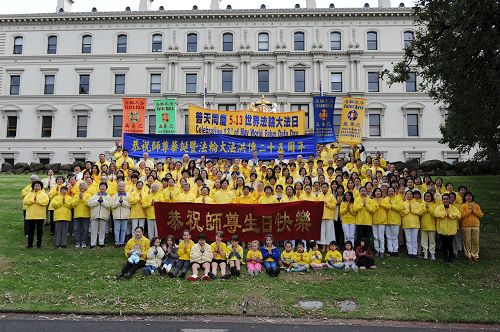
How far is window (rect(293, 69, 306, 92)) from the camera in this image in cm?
4122

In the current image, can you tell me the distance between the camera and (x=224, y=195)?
12438 millimetres

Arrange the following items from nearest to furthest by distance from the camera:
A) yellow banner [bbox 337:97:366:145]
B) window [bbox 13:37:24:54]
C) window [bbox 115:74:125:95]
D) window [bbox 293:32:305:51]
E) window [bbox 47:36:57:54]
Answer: yellow banner [bbox 337:97:366:145], window [bbox 293:32:305:51], window [bbox 115:74:125:95], window [bbox 47:36:57:54], window [bbox 13:37:24:54]

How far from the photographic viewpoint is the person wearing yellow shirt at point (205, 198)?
12039 millimetres

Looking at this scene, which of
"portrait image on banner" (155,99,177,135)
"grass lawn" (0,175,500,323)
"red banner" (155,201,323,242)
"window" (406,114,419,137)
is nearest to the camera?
"grass lawn" (0,175,500,323)

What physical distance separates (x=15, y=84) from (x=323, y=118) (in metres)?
35.9

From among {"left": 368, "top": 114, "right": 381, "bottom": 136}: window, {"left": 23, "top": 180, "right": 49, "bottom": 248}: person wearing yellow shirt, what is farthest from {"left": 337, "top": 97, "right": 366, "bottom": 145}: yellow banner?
{"left": 368, "top": 114, "right": 381, "bottom": 136}: window

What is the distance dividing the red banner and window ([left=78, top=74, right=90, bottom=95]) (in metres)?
33.8

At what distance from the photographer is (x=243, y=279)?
10102 mm

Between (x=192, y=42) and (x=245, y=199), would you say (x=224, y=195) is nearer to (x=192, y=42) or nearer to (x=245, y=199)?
(x=245, y=199)

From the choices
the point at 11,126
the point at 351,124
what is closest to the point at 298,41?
the point at 351,124

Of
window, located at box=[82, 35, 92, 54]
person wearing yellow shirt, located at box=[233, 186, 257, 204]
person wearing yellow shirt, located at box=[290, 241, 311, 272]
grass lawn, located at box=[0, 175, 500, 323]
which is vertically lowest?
grass lawn, located at box=[0, 175, 500, 323]

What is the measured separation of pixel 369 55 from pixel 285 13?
333 inches

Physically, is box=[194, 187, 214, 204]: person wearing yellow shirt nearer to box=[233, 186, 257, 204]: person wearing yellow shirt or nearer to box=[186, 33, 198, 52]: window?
box=[233, 186, 257, 204]: person wearing yellow shirt

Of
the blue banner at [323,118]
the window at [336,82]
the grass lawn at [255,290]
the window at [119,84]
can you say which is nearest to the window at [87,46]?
the window at [119,84]
